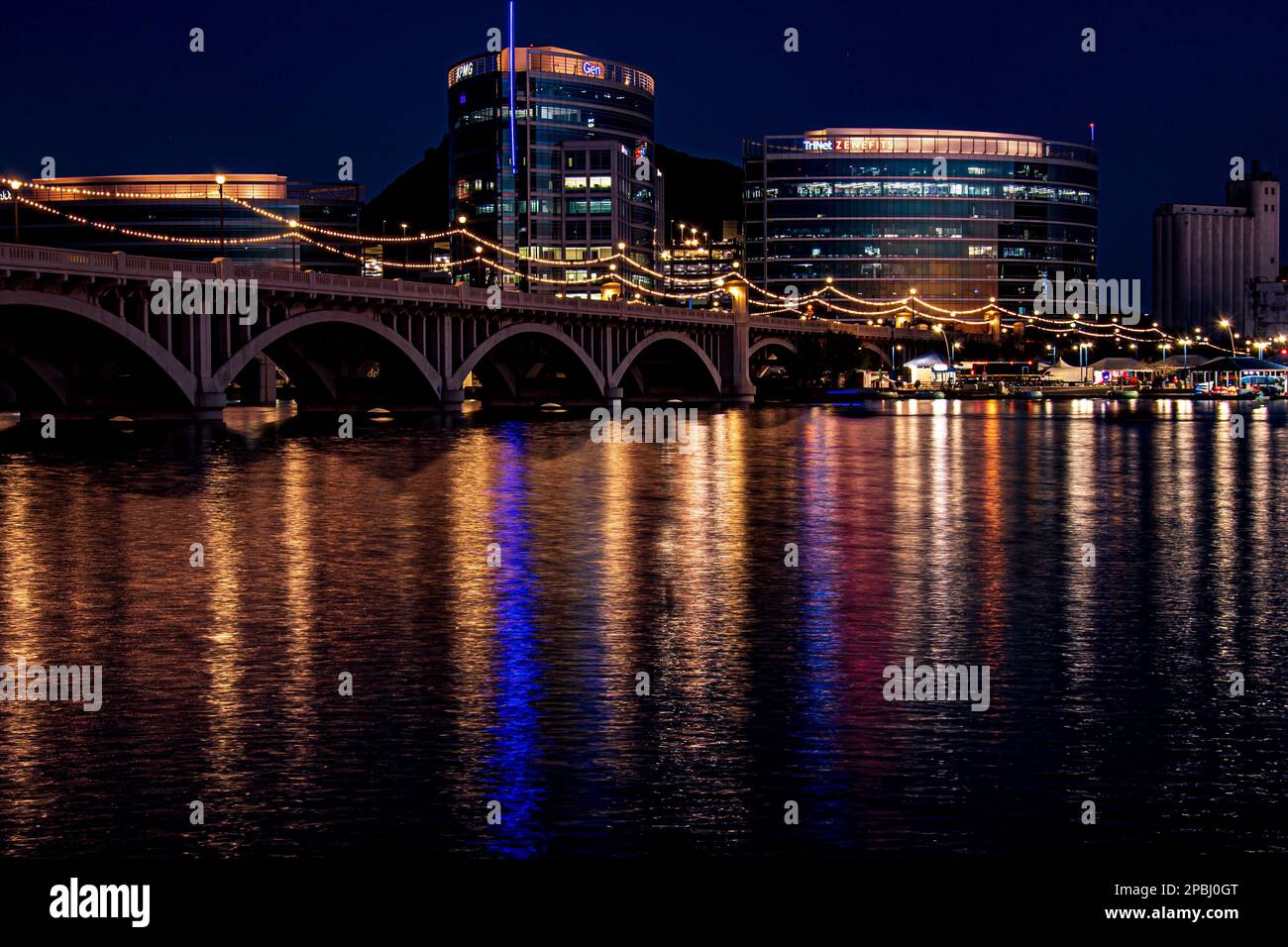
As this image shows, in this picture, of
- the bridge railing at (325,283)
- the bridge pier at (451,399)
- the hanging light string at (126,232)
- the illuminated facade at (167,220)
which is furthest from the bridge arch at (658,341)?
the illuminated facade at (167,220)

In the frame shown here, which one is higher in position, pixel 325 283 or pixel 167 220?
pixel 167 220

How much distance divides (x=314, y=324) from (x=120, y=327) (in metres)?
22.2

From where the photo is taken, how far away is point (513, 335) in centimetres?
11519

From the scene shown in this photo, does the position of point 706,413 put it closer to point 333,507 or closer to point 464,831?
point 333,507

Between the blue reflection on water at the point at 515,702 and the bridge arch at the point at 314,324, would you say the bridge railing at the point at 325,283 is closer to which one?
the bridge arch at the point at 314,324

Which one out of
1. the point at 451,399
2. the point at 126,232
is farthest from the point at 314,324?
the point at 126,232

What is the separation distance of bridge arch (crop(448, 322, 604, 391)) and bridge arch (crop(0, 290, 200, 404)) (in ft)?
85.9

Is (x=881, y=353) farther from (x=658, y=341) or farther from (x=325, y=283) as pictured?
(x=325, y=283)

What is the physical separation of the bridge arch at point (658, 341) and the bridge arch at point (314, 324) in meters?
25.0

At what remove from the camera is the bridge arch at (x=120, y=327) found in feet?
220

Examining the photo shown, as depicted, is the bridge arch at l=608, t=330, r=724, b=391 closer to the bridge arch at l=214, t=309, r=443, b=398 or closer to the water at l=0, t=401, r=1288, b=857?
the bridge arch at l=214, t=309, r=443, b=398
